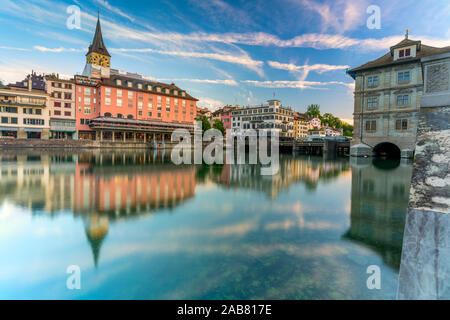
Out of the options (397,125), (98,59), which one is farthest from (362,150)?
(98,59)

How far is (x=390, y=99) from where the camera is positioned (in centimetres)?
3250

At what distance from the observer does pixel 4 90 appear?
48.2 m

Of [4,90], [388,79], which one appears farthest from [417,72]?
[4,90]

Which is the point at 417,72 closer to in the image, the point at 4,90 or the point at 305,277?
the point at 305,277

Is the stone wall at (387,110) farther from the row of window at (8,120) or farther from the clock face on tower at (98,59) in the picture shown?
the clock face on tower at (98,59)

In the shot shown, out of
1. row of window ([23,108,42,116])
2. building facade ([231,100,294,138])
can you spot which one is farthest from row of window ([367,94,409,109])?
row of window ([23,108,42,116])

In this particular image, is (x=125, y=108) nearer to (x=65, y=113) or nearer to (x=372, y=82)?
(x=65, y=113)

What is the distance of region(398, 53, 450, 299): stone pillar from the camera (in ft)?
9.12

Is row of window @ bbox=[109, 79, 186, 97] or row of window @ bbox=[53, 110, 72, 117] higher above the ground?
row of window @ bbox=[109, 79, 186, 97]

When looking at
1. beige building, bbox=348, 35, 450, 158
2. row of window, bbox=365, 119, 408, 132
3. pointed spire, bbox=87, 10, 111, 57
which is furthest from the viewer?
pointed spire, bbox=87, 10, 111, 57

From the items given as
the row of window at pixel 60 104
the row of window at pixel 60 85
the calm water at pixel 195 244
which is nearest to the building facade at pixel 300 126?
the row of window at pixel 60 85

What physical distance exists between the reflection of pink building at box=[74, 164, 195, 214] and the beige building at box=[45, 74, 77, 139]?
5060 centimetres

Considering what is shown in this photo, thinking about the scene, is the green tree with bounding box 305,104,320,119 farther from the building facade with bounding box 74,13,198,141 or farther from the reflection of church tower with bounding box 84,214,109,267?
the reflection of church tower with bounding box 84,214,109,267
